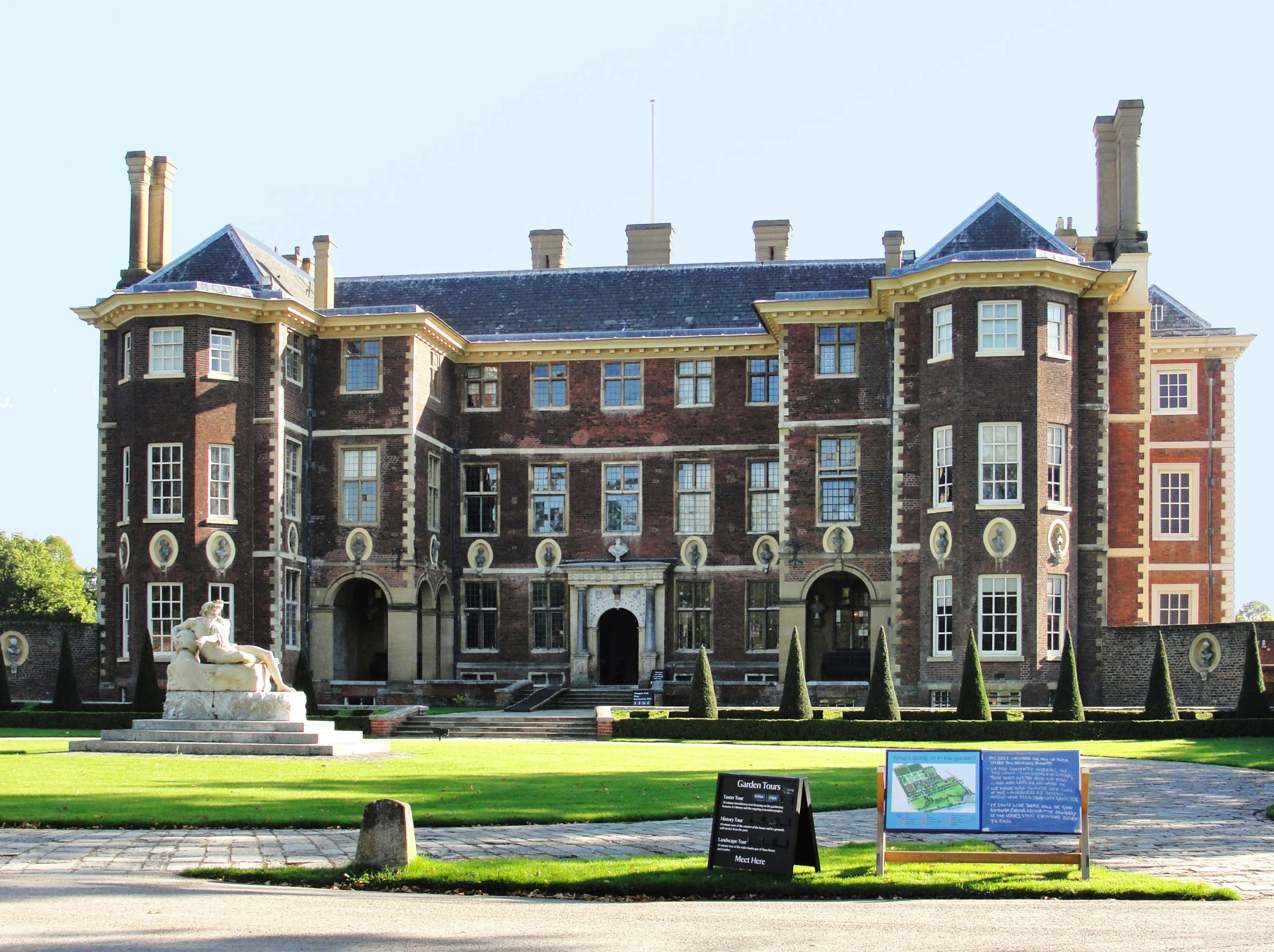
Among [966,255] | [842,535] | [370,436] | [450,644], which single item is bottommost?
[450,644]

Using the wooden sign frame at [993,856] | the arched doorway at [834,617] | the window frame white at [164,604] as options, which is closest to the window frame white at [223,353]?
the window frame white at [164,604]

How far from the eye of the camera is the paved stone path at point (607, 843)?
577 inches

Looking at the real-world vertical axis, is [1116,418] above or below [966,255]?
below

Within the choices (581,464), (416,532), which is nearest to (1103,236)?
(581,464)

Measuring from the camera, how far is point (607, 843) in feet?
53.1

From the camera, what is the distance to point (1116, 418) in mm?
43688

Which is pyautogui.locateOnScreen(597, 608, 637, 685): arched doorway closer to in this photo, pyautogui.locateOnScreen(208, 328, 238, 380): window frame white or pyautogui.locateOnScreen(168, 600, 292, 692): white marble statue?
pyautogui.locateOnScreen(208, 328, 238, 380): window frame white

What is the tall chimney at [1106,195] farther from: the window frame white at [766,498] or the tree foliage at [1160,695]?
the tree foliage at [1160,695]

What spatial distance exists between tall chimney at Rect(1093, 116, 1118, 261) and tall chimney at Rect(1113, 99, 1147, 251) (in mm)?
132

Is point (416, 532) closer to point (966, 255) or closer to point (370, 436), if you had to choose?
point (370, 436)

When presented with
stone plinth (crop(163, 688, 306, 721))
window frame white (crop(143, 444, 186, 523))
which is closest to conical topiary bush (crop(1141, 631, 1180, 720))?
stone plinth (crop(163, 688, 306, 721))

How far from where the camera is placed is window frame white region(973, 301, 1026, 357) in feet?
131

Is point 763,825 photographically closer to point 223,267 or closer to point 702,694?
point 702,694

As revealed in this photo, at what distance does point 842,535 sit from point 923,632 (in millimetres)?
4619
